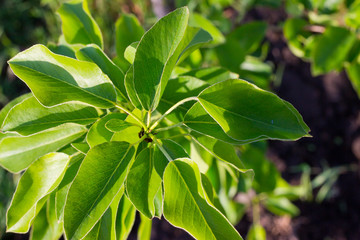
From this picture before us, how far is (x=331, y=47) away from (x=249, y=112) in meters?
0.96

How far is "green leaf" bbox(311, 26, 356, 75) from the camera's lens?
1364mm

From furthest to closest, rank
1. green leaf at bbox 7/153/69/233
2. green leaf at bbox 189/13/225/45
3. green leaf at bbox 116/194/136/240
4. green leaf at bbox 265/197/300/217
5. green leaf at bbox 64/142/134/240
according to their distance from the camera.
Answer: green leaf at bbox 265/197/300/217 < green leaf at bbox 189/13/225/45 < green leaf at bbox 116/194/136/240 < green leaf at bbox 7/153/69/233 < green leaf at bbox 64/142/134/240

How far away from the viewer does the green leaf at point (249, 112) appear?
0.60m

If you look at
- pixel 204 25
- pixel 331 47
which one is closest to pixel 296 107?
pixel 331 47

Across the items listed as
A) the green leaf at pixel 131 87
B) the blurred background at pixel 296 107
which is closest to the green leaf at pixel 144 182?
the green leaf at pixel 131 87

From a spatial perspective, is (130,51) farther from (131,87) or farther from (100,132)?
(100,132)

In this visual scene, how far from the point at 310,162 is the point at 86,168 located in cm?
202

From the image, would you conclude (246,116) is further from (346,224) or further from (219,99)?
(346,224)

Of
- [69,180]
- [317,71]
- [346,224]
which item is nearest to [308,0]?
[317,71]

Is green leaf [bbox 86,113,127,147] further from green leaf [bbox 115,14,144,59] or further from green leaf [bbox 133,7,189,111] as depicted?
green leaf [bbox 115,14,144,59]

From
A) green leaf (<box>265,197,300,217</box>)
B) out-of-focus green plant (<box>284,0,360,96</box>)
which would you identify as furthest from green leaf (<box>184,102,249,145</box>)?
green leaf (<box>265,197,300,217</box>)

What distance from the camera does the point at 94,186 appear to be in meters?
0.63

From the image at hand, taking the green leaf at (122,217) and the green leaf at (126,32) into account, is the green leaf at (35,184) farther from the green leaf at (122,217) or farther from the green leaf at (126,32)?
the green leaf at (126,32)

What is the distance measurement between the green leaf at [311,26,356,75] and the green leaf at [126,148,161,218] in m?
1.01
